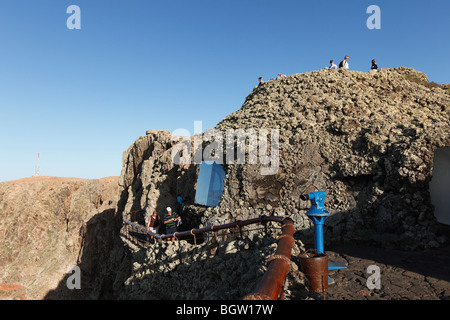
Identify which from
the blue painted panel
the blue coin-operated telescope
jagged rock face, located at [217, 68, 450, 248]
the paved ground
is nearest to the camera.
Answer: the paved ground

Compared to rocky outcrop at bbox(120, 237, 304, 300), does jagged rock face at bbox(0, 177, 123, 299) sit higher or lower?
lower

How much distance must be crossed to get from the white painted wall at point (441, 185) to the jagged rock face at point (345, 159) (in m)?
0.28

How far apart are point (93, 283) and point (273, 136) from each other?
2666cm

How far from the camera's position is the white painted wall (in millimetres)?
8062

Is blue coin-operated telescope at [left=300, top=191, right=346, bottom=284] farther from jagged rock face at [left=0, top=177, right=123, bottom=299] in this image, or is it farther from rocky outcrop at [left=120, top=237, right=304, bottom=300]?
jagged rock face at [left=0, top=177, right=123, bottom=299]

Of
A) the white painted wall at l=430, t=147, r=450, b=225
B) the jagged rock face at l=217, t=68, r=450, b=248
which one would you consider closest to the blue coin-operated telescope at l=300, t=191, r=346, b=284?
the jagged rock face at l=217, t=68, r=450, b=248

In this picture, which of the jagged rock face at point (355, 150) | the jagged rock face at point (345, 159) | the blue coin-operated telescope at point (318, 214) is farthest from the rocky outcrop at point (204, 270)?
the jagged rock face at point (355, 150)

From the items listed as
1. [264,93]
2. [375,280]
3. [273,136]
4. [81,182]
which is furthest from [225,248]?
[81,182]

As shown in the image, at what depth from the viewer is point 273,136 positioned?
504 inches

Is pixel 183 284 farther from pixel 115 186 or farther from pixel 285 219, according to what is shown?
pixel 115 186

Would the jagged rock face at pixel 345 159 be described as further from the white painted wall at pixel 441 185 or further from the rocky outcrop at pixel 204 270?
the rocky outcrop at pixel 204 270

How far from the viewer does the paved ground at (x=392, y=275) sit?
15.5ft

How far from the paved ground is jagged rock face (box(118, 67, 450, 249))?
0.80m

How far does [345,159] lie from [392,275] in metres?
5.72
